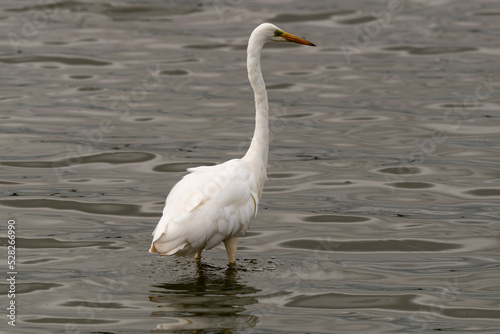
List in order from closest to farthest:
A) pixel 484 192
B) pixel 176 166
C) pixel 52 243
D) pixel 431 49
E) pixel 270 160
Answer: pixel 52 243 < pixel 484 192 < pixel 176 166 < pixel 270 160 < pixel 431 49

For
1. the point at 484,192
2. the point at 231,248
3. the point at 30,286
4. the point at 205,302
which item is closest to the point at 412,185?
the point at 484,192

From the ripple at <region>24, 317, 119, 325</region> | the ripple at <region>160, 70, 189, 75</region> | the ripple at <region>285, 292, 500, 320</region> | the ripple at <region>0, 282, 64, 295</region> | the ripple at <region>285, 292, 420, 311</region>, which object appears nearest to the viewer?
the ripple at <region>24, 317, 119, 325</region>

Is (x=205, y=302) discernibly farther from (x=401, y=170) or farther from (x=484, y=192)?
(x=401, y=170)

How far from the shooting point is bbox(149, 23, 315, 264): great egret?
10164mm

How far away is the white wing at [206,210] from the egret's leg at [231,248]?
0.58 ft

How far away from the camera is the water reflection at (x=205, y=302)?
9.34 m

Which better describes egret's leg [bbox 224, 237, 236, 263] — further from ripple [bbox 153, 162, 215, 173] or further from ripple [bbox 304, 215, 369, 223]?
ripple [bbox 153, 162, 215, 173]

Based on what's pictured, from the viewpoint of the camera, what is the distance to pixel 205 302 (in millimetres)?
10016

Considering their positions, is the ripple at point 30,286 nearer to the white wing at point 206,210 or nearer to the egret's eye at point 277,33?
the white wing at point 206,210

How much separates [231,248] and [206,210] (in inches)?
30.5

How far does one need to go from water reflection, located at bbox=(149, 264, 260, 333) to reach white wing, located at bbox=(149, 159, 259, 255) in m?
0.40

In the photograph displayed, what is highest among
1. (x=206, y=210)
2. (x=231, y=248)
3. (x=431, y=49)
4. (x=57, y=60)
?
(x=431, y=49)

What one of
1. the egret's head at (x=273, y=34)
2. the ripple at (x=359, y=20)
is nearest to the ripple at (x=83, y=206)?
the egret's head at (x=273, y=34)

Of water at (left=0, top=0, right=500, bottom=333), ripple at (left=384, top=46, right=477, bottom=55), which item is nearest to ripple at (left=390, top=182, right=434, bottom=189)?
water at (left=0, top=0, right=500, bottom=333)
